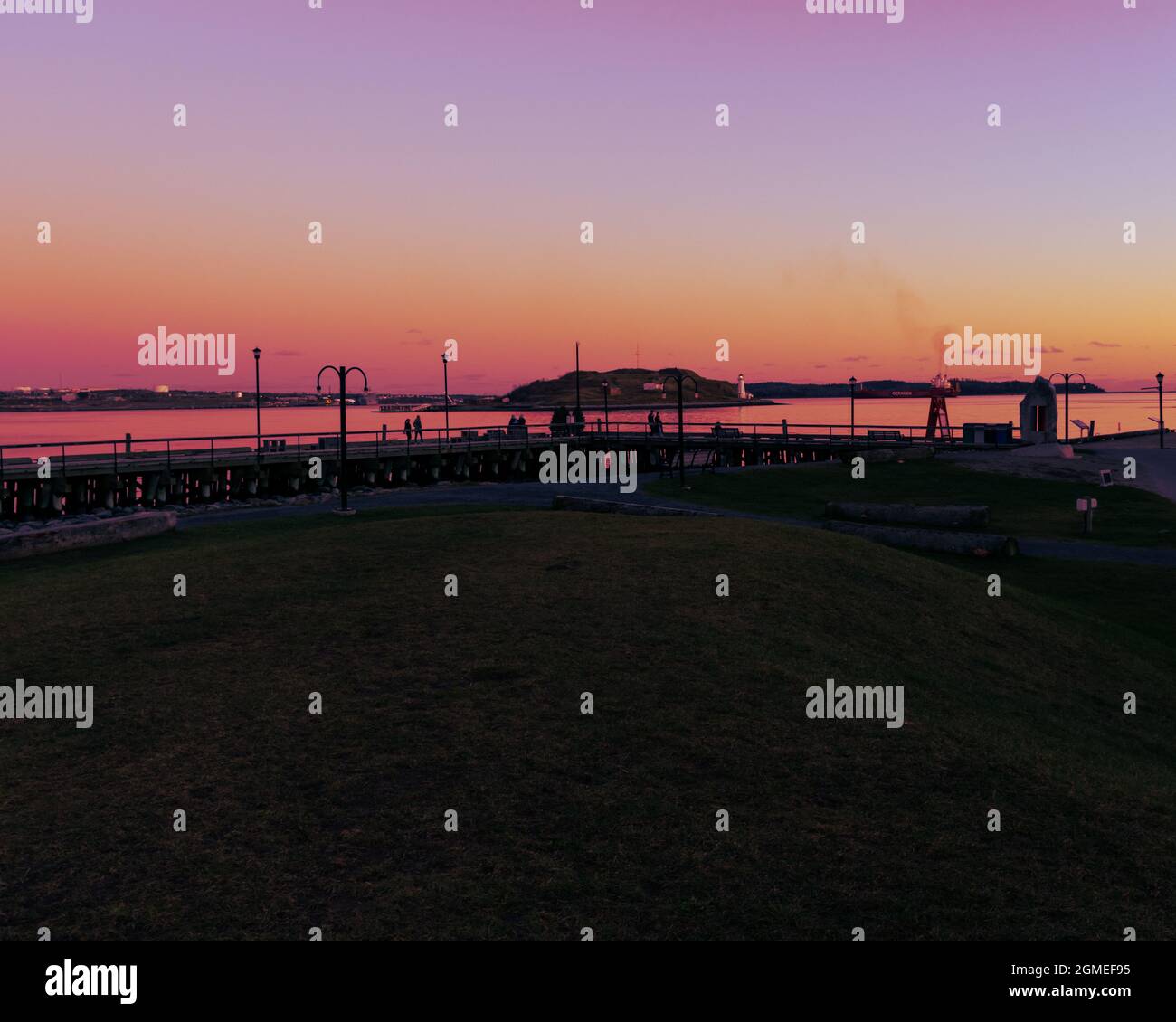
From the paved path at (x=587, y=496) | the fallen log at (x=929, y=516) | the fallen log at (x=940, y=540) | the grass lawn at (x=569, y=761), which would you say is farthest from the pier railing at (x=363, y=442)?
the grass lawn at (x=569, y=761)

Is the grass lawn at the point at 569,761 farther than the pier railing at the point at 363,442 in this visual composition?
No

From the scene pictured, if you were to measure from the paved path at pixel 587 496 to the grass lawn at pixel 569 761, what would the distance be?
840 centimetres

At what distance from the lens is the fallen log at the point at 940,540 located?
2348 cm

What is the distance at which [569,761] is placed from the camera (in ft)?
26.6

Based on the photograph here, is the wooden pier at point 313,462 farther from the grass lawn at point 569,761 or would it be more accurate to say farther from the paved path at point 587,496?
the grass lawn at point 569,761

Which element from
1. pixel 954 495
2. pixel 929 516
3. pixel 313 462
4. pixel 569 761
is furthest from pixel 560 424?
pixel 569 761

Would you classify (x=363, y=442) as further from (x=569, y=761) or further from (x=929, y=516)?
(x=569, y=761)

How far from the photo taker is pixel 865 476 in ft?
137

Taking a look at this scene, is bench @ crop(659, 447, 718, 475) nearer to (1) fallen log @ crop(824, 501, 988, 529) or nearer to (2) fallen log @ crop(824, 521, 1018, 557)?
(1) fallen log @ crop(824, 501, 988, 529)

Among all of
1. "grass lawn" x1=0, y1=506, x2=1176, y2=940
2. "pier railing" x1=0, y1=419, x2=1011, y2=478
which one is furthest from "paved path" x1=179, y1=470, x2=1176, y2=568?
"pier railing" x1=0, y1=419, x2=1011, y2=478

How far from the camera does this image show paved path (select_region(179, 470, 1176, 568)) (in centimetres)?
2377

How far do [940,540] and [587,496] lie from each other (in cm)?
1565
